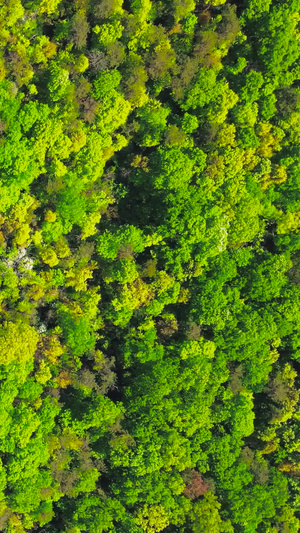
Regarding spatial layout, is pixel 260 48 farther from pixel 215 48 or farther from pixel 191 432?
pixel 191 432

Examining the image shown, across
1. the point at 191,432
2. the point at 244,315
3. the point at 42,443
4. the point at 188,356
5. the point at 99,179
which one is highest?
the point at 99,179

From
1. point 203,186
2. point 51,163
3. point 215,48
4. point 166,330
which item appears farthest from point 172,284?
point 215,48

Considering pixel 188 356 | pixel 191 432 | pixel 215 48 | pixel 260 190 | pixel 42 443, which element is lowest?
pixel 42 443

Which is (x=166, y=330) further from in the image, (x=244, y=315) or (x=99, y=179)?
(x=99, y=179)

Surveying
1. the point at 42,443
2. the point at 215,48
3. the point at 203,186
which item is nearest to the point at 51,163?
the point at 203,186

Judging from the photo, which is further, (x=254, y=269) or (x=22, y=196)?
(x=254, y=269)

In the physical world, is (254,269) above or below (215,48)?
below
